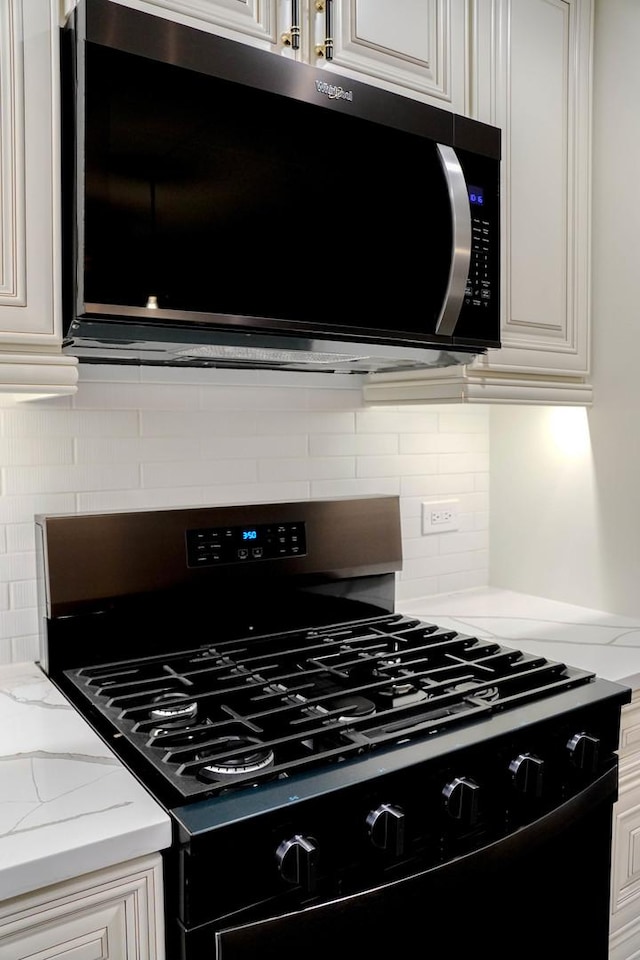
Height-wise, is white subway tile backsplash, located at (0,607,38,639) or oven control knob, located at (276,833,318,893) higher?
white subway tile backsplash, located at (0,607,38,639)

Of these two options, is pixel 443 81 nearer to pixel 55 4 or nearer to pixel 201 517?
pixel 55 4

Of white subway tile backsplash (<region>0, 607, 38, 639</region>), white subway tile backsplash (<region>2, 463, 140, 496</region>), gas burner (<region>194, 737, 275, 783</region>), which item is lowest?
gas burner (<region>194, 737, 275, 783</region>)

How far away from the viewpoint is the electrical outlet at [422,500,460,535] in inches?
77.7

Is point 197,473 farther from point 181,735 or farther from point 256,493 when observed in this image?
point 181,735

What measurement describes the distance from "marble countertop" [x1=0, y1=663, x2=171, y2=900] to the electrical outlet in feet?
3.44

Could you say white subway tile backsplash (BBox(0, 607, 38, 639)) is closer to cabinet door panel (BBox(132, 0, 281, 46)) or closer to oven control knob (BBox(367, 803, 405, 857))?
oven control knob (BBox(367, 803, 405, 857))

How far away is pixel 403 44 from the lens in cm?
144

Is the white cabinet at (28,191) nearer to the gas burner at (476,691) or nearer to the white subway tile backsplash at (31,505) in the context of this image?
the white subway tile backsplash at (31,505)

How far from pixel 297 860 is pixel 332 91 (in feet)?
3.71

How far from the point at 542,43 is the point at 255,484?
3.76 feet

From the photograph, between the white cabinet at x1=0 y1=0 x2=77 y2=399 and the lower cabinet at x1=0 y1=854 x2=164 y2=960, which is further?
the white cabinet at x1=0 y1=0 x2=77 y2=399

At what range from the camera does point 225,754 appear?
1.00 metres

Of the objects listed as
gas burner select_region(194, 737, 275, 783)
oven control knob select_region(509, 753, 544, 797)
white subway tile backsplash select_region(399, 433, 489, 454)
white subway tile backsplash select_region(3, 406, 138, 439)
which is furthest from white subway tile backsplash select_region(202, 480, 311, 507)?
oven control knob select_region(509, 753, 544, 797)

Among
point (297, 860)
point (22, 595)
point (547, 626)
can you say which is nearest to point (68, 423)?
point (22, 595)
